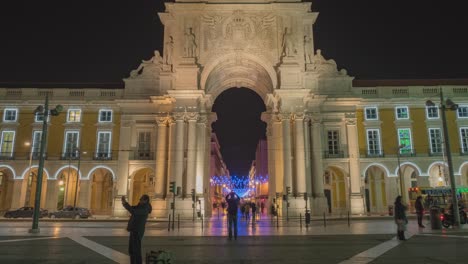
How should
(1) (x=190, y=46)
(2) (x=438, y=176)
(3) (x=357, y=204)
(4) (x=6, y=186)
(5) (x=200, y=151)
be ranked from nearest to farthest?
(3) (x=357, y=204) < (5) (x=200, y=151) < (1) (x=190, y=46) < (4) (x=6, y=186) < (2) (x=438, y=176)

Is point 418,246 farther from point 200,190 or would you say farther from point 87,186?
point 87,186

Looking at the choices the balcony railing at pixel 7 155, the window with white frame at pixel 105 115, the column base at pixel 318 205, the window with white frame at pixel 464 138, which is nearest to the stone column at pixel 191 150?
the window with white frame at pixel 105 115

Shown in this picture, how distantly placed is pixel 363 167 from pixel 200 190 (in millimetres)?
18825

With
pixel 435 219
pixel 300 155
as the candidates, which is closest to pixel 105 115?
pixel 300 155

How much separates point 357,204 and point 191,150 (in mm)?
18404

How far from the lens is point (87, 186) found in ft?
139

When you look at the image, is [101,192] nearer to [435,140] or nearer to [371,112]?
[371,112]

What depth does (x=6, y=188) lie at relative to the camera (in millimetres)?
44500

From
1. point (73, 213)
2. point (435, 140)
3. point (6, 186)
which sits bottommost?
point (73, 213)

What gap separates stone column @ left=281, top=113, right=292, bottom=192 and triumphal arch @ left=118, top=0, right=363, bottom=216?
10cm

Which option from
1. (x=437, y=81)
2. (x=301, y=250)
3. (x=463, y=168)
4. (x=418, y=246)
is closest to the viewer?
(x=301, y=250)

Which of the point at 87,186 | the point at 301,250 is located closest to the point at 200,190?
the point at 87,186

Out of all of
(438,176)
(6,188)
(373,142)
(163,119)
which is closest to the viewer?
(163,119)

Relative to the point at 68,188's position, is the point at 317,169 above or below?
above
